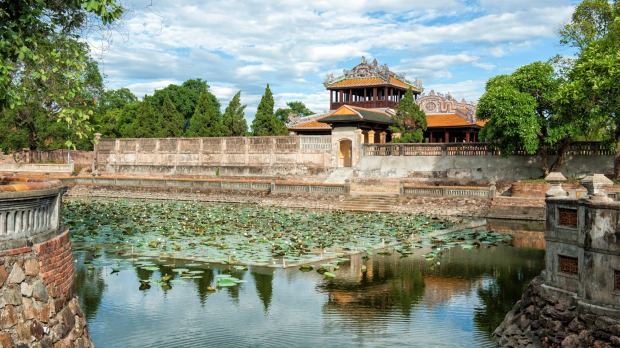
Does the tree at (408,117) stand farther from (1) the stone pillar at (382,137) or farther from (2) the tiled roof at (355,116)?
(1) the stone pillar at (382,137)

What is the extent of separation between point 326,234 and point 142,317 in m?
11.5

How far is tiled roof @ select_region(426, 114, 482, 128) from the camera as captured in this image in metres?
44.2

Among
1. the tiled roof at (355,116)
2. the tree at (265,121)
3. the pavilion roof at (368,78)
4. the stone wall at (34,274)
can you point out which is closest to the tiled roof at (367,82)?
the pavilion roof at (368,78)

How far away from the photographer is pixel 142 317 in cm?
1268

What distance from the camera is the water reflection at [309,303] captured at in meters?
11.7

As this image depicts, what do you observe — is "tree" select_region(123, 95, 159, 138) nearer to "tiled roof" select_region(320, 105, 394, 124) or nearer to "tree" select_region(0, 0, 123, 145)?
"tiled roof" select_region(320, 105, 394, 124)

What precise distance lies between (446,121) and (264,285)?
106 ft

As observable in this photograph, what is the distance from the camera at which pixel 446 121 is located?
148 feet

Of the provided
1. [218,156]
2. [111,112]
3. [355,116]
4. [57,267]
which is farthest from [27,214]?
[111,112]

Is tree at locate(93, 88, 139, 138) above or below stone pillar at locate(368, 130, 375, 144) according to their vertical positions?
above

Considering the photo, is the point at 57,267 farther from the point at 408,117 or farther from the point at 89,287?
the point at 408,117

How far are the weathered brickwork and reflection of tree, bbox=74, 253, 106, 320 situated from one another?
424 centimetres

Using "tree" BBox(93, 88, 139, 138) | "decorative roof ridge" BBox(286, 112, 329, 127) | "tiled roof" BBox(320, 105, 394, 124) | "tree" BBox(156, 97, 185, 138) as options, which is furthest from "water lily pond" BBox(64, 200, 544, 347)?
"tree" BBox(93, 88, 139, 138)

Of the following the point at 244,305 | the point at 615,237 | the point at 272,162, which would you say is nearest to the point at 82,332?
the point at 244,305
